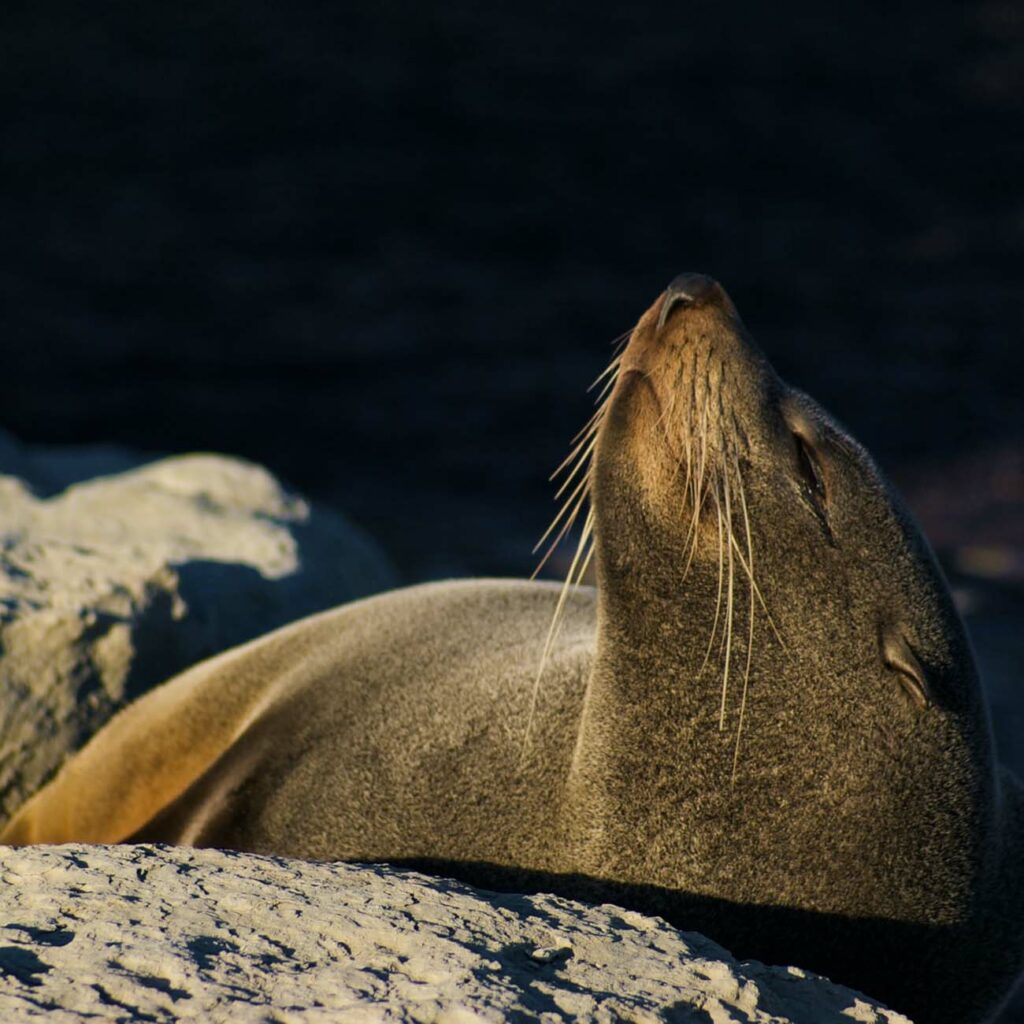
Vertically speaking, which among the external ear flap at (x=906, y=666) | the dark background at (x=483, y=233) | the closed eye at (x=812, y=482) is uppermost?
the dark background at (x=483, y=233)

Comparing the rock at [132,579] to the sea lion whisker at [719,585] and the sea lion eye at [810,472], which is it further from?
the sea lion eye at [810,472]

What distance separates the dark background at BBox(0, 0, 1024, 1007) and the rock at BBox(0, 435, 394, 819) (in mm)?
2442

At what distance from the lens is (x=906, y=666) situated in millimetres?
3691

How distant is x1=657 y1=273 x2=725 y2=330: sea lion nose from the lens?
3838mm

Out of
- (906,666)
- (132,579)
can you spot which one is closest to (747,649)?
(906,666)

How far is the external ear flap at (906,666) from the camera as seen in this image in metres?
3.69

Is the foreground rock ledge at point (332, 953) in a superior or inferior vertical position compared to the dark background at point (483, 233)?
inferior

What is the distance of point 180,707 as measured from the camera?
5.22 meters

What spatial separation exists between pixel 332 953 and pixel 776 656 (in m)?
1.23

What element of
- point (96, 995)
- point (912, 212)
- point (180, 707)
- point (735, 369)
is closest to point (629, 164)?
point (912, 212)

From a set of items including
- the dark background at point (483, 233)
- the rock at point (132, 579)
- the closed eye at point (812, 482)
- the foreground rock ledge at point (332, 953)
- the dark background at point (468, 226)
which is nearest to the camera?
the foreground rock ledge at point (332, 953)

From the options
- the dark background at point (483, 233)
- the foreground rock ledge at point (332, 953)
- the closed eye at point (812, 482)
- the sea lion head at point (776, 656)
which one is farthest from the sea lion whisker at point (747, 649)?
the dark background at point (483, 233)

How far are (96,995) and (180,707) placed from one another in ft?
8.18

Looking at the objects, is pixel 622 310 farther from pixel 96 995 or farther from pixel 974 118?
pixel 96 995
